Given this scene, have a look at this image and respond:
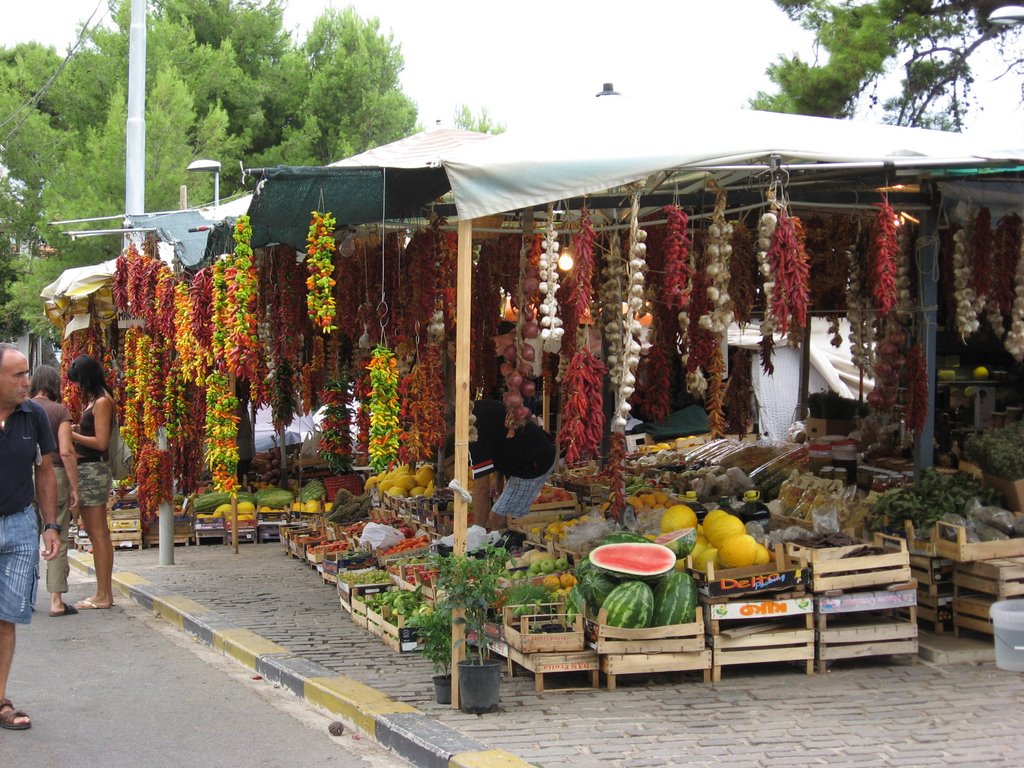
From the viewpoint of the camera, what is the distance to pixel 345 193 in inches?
343

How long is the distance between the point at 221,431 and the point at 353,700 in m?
4.62

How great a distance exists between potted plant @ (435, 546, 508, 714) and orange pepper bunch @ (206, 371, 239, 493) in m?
Answer: 4.69

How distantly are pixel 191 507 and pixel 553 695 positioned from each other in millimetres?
8792

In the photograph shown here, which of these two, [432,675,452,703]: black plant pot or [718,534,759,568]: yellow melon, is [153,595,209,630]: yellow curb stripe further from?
[718,534,759,568]: yellow melon

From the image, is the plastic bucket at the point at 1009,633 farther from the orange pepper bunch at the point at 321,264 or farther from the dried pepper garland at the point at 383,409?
the orange pepper bunch at the point at 321,264

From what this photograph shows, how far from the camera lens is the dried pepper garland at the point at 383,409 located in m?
9.15

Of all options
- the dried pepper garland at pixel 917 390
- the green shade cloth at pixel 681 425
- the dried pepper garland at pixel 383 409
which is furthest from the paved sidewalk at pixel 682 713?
the green shade cloth at pixel 681 425

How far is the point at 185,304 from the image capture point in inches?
440

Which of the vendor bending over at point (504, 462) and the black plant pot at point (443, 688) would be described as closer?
the black plant pot at point (443, 688)

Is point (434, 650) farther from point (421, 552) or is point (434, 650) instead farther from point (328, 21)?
point (328, 21)

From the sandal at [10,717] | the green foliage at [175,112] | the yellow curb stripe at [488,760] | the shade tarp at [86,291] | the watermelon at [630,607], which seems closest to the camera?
the yellow curb stripe at [488,760]

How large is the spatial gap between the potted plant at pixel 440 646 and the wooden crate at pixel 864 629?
2.56 m

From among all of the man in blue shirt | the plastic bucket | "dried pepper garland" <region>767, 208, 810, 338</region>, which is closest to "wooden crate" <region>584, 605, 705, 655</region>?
the plastic bucket

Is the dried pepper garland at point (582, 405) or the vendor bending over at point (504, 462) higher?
the dried pepper garland at point (582, 405)
